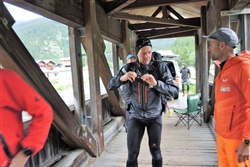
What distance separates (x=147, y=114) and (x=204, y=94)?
3.66m

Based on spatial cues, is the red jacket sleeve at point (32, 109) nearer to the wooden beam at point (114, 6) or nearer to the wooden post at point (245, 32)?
the wooden post at point (245, 32)

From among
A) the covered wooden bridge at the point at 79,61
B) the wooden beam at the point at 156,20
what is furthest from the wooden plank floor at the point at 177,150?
the wooden beam at the point at 156,20

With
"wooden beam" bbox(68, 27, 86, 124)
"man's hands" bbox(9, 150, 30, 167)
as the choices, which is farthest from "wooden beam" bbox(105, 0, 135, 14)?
"man's hands" bbox(9, 150, 30, 167)

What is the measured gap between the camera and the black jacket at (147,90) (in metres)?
1.95

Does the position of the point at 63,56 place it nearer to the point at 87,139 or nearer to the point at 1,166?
the point at 87,139

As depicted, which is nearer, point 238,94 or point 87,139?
point 238,94

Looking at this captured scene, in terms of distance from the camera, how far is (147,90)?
195 cm

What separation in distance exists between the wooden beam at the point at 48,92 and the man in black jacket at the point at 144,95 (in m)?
0.64

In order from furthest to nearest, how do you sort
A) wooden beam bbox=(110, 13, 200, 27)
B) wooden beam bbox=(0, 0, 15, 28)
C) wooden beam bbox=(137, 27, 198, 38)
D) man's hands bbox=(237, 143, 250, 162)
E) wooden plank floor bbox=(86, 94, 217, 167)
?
wooden beam bbox=(137, 27, 198, 38), wooden beam bbox=(110, 13, 200, 27), wooden plank floor bbox=(86, 94, 217, 167), wooden beam bbox=(0, 0, 15, 28), man's hands bbox=(237, 143, 250, 162)

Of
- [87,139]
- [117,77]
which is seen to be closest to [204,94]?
[87,139]

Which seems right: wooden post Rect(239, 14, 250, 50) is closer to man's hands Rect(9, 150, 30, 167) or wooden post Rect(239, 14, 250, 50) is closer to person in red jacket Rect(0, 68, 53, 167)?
person in red jacket Rect(0, 68, 53, 167)

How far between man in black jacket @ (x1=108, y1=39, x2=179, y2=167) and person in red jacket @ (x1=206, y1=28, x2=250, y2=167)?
44 cm

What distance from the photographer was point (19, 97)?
38.9 inches

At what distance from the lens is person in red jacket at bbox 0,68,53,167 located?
3.17ft
